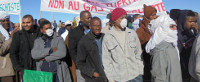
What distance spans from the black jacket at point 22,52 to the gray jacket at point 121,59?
1709 millimetres

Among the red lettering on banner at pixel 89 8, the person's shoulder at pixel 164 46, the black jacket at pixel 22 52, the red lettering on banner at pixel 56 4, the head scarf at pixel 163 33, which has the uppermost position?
the red lettering on banner at pixel 56 4

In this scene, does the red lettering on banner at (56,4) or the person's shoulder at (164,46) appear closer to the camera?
the person's shoulder at (164,46)

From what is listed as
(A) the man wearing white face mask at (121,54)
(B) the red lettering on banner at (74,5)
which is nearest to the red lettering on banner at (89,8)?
(B) the red lettering on banner at (74,5)

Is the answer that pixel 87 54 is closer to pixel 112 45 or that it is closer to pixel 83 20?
pixel 112 45

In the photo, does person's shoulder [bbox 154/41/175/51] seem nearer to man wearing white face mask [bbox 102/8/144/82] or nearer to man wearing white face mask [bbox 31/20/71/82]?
man wearing white face mask [bbox 102/8/144/82]

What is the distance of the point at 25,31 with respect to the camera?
416 cm

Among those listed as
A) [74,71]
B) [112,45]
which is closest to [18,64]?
[74,71]

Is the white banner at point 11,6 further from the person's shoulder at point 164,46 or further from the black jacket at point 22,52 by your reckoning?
the person's shoulder at point 164,46

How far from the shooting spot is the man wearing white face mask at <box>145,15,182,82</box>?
286cm

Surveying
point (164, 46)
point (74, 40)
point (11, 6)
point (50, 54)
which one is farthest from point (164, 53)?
point (11, 6)

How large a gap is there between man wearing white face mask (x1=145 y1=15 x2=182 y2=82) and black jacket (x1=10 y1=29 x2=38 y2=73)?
92.7 inches

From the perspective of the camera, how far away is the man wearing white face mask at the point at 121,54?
305cm

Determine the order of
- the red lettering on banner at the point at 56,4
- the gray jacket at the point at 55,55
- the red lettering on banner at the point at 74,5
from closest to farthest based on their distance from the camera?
the gray jacket at the point at 55,55 → the red lettering on banner at the point at 56,4 → the red lettering on banner at the point at 74,5

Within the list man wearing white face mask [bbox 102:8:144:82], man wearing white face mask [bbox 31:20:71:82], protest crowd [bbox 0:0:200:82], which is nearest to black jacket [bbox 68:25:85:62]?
protest crowd [bbox 0:0:200:82]
